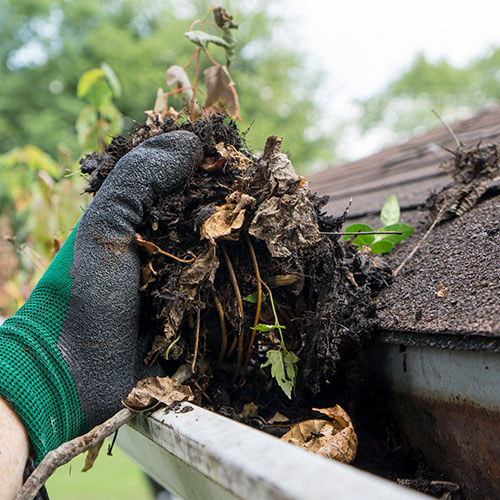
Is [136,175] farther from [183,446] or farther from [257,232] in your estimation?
[183,446]

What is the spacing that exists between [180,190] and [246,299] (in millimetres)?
262

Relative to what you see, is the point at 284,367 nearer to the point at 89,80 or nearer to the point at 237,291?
the point at 237,291

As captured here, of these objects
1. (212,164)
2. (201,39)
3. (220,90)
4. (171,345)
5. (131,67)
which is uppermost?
(131,67)

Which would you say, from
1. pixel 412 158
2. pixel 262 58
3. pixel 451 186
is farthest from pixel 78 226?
pixel 262 58

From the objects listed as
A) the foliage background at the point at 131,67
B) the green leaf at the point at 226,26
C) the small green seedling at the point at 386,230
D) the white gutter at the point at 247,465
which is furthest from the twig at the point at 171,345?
the foliage background at the point at 131,67

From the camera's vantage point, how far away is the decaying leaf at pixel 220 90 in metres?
1.21

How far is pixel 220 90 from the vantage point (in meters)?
1.23

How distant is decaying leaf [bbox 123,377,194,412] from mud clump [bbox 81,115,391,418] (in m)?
0.04

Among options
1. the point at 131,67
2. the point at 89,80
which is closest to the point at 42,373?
the point at 89,80

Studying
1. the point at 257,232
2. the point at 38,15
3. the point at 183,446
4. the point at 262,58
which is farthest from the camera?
the point at 262,58

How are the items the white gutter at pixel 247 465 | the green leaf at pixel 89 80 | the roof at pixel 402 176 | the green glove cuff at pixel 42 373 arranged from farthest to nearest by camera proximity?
the green leaf at pixel 89 80, the roof at pixel 402 176, the green glove cuff at pixel 42 373, the white gutter at pixel 247 465

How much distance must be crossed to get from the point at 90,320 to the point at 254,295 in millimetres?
306

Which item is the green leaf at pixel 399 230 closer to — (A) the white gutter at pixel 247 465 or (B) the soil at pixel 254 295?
(B) the soil at pixel 254 295

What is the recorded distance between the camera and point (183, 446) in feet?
2.04
